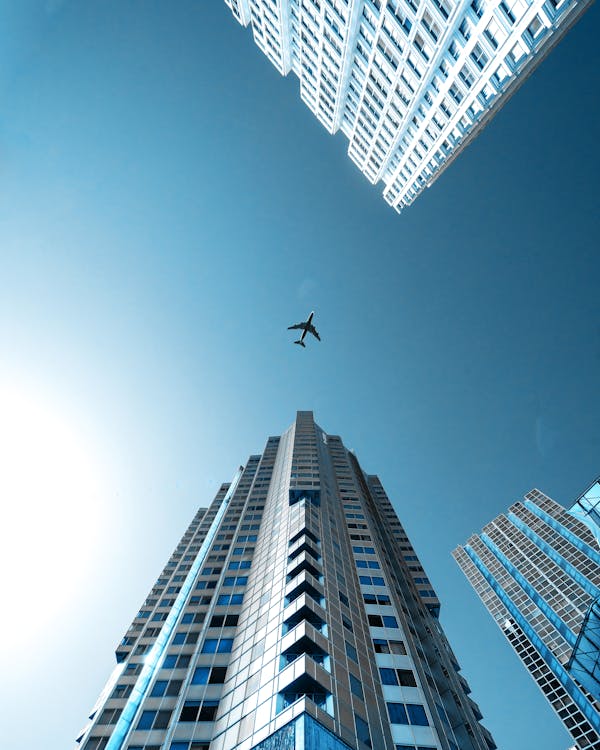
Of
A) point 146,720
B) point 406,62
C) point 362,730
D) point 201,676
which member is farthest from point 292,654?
point 406,62

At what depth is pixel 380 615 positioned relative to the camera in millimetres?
37031

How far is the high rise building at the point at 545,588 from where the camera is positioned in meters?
90.2

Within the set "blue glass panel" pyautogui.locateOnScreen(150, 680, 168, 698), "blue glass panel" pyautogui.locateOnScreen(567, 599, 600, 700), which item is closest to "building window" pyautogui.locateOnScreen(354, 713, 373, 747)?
"blue glass panel" pyautogui.locateOnScreen(150, 680, 168, 698)

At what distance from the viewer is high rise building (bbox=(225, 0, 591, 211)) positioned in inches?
1517

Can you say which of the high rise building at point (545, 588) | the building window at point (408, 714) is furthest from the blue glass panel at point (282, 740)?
the high rise building at point (545, 588)

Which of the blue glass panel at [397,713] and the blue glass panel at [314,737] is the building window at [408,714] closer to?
the blue glass panel at [397,713]

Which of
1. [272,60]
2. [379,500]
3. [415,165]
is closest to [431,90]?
[415,165]

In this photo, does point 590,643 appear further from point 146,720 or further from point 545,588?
point 545,588

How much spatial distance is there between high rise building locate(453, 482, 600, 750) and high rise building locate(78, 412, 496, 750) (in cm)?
4243

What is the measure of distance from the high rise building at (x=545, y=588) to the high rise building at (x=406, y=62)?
271 ft

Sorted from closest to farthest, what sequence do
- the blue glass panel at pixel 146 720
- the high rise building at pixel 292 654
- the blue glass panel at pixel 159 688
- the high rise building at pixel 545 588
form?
the high rise building at pixel 292 654, the blue glass panel at pixel 146 720, the blue glass panel at pixel 159 688, the high rise building at pixel 545 588

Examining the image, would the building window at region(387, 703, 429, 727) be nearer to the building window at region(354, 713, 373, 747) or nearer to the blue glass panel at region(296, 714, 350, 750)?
the building window at region(354, 713, 373, 747)

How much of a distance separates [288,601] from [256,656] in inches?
191

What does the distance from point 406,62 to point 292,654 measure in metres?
64.4
